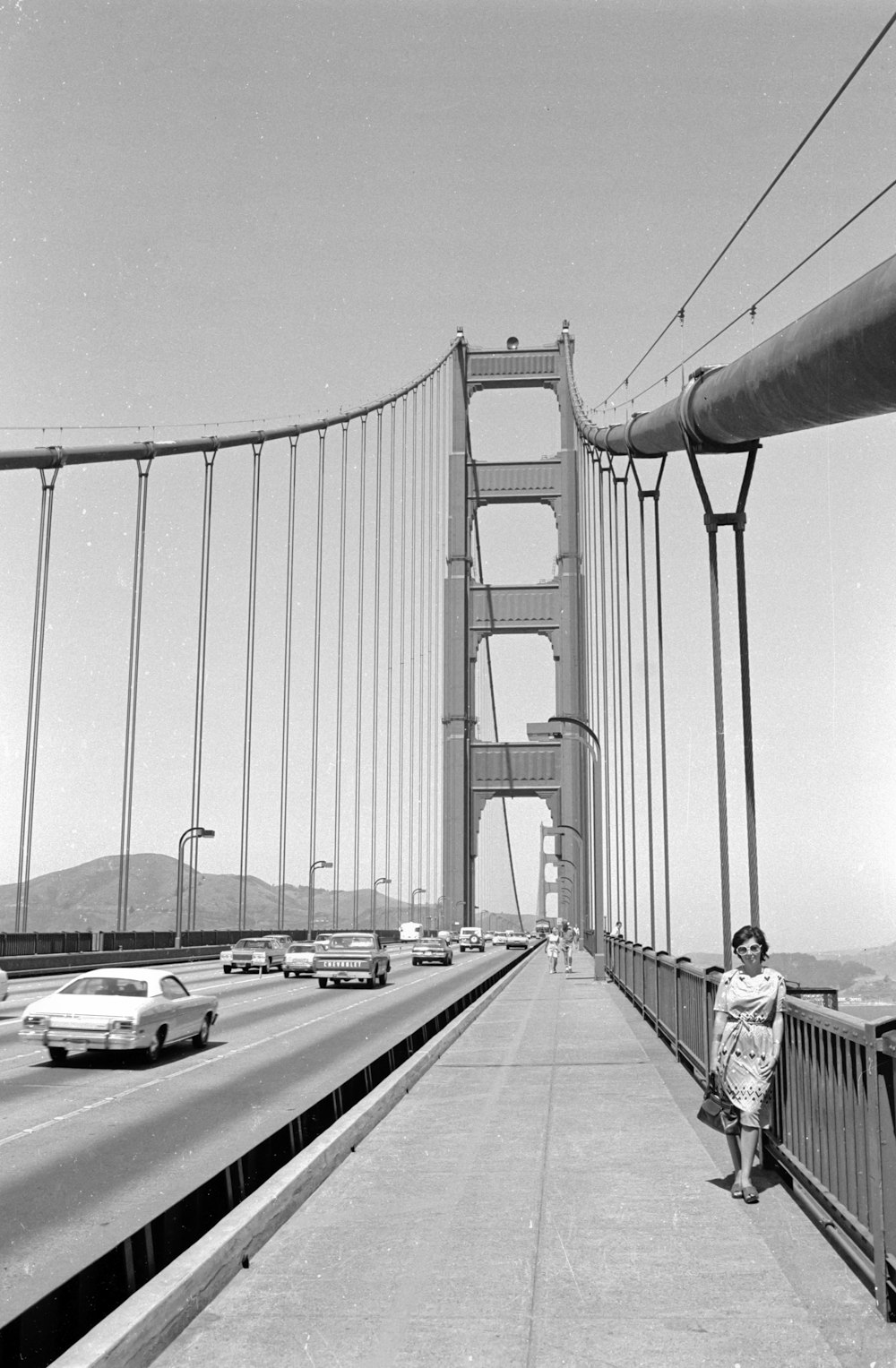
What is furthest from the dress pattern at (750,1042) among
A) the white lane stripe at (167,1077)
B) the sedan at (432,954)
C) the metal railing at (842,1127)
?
the sedan at (432,954)

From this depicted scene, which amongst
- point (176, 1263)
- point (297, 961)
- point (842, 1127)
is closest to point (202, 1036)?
point (176, 1263)

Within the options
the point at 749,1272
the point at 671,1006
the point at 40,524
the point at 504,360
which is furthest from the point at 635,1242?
the point at 504,360

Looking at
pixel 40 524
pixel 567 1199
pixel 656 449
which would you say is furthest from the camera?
pixel 40 524

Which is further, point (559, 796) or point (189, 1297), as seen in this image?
point (559, 796)

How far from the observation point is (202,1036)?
17.4m

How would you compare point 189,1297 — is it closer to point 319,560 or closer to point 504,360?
point 319,560

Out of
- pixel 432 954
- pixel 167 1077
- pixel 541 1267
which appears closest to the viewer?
pixel 541 1267

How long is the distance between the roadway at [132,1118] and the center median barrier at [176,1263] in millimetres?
466

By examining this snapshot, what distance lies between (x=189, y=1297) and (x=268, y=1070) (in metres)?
9.85

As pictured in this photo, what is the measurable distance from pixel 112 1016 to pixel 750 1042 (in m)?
9.89

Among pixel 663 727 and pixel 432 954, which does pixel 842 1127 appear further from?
pixel 432 954

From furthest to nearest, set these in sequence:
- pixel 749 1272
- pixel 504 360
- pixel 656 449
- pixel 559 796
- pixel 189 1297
A: 1. pixel 504 360
2. pixel 559 796
3. pixel 656 449
4. pixel 749 1272
5. pixel 189 1297

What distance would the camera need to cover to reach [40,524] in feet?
→ 146

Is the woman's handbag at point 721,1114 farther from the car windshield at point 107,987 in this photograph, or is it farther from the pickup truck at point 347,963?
the pickup truck at point 347,963
